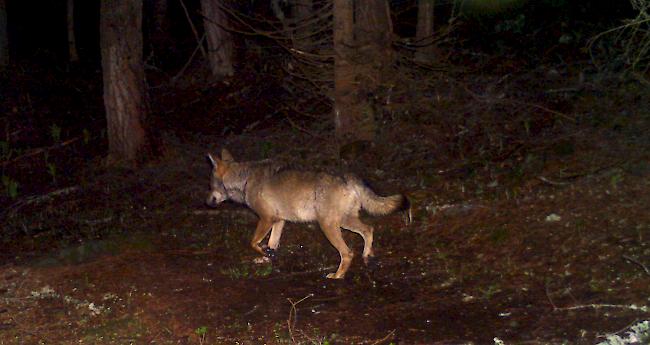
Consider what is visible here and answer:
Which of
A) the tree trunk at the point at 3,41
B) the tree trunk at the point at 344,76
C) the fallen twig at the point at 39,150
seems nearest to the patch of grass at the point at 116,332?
the tree trunk at the point at 344,76

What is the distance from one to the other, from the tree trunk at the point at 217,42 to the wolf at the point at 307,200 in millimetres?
11274

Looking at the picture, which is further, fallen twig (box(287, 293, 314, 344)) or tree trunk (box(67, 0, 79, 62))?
tree trunk (box(67, 0, 79, 62))

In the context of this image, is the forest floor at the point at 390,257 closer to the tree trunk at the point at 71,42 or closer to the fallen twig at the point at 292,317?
the fallen twig at the point at 292,317

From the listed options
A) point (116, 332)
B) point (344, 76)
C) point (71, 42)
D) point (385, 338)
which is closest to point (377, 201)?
point (385, 338)

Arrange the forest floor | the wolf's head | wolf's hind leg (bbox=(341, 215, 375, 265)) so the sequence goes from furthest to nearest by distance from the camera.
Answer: the wolf's head → wolf's hind leg (bbox=(341, 215, 375, 265)) → the forest floor

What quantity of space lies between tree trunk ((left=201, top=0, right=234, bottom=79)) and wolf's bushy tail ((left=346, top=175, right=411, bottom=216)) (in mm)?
12996

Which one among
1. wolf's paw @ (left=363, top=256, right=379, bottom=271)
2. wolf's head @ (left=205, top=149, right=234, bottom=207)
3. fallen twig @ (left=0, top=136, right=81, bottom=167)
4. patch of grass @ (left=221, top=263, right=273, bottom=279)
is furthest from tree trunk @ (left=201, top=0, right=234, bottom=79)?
wolf's paw @ (left=363, top=256, right=379, bottom=271)

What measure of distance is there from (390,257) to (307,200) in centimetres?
127

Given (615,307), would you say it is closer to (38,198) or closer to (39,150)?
(38,198)

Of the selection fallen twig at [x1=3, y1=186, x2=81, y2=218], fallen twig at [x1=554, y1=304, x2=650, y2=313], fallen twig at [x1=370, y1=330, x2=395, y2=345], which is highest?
fallen twig at [x1=554, y1=304, x2=650, y2=313]

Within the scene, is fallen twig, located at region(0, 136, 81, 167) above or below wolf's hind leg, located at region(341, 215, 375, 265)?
below

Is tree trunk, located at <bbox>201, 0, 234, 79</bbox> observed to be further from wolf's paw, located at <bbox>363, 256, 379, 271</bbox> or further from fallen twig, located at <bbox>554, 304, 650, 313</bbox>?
fallen twig, located at <bbox>554, 304, 650, 313</bbox>

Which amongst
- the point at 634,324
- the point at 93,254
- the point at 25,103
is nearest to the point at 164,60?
the point at 25,103

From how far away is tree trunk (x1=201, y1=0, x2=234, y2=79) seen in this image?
20594mm
